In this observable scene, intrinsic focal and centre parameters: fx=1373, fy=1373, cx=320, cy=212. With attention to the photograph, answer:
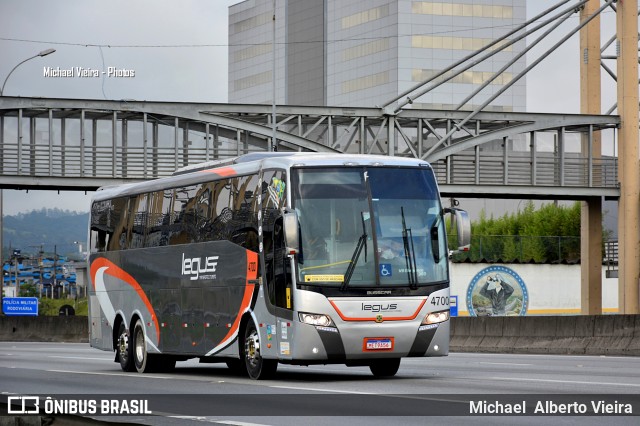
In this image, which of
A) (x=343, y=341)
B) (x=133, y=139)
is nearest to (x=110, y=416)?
(x=343, y=341)

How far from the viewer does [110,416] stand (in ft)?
44.3

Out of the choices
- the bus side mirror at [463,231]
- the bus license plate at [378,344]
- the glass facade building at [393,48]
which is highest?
the glass facade building at [393,48]

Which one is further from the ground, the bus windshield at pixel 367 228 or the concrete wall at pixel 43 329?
the bus windshield at pixel 367 228

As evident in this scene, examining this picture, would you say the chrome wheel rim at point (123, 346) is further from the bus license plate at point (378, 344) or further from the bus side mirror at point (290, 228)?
the bus license plate at point (378, 344)

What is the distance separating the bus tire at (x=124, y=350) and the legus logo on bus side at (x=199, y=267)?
276 cm

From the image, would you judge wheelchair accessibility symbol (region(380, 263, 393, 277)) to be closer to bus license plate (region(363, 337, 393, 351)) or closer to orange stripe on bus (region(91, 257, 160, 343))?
bus license plate (region(363, 337, 393, 351))

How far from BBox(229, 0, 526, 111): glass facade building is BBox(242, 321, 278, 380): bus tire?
4459 inches

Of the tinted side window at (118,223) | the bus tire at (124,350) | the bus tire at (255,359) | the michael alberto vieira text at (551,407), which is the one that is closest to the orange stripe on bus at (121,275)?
the tinted side window at (118,223)

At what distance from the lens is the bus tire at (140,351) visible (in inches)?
947

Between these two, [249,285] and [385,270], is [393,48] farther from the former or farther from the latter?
[385,270]

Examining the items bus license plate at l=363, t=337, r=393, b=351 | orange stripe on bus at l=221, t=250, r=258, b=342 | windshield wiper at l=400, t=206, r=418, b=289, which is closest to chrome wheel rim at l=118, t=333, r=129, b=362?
orange stripe on bus at l=221, t=250, r=258, b=342

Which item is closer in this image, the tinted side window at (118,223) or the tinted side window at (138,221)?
the tinted side window at (138,221)

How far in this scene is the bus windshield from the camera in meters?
19.0

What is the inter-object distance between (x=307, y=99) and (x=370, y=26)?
43.6 feet
